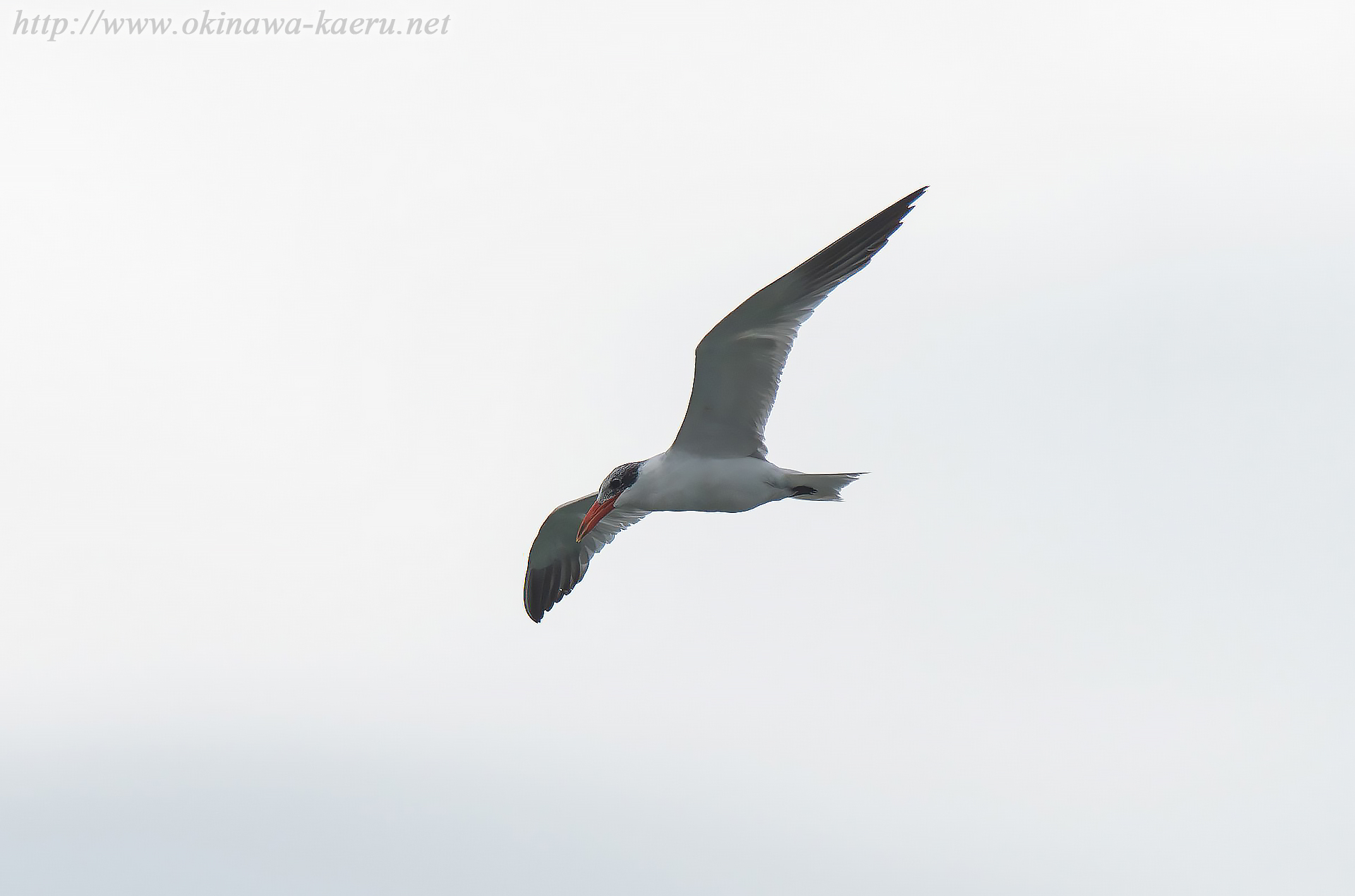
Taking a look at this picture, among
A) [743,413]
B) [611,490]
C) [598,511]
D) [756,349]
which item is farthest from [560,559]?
[756,349]

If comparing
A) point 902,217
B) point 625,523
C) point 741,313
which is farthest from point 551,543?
point 902,217

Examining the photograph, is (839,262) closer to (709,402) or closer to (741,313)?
(741,313)

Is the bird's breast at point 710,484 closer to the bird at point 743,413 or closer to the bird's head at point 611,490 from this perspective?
the bird at point 743,413

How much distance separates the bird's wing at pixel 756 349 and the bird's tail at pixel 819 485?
1.74 feet

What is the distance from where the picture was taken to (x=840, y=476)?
53.1 ft

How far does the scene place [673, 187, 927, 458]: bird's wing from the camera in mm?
15250

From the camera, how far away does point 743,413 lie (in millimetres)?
16266

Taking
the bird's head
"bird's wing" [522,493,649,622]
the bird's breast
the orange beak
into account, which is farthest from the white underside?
"bird's wing" [522,493,649,622]

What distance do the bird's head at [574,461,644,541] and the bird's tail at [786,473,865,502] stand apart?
185cm

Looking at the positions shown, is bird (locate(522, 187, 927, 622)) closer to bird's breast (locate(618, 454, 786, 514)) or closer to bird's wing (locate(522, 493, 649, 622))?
bird's breast (locate(618, 454, 786, 514))

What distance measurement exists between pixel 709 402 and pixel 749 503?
1.25 meters

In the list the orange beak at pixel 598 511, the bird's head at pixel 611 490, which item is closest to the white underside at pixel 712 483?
the bird's head at pixel 611 490

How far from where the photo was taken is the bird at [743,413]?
15.3 metres

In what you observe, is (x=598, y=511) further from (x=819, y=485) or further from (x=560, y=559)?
(x=560, y=559)
